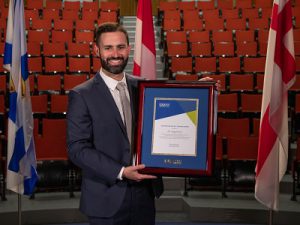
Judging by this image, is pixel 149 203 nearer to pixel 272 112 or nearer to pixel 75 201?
pixel 272 112

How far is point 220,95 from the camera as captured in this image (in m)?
6.85

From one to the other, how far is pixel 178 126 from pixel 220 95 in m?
4.73

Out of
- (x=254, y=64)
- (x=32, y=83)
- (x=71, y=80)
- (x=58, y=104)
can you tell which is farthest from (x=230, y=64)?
(x=32, y=83)

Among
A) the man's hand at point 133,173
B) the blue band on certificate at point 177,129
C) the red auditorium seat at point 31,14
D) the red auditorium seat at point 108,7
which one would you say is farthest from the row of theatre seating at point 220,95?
the man's hand at point 133,173

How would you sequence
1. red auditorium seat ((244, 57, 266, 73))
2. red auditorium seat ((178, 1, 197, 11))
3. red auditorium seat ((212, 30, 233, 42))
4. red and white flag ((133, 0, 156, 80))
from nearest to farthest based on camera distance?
red and white flag ((133, 0, 156, 80)) < red auditorium seat ((244, 57, 266, 73)) < red auditorium seat ((212, 30, 233, 42)) < red auditorium seat ((178, 1, 197, 11))

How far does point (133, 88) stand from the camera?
2.26m

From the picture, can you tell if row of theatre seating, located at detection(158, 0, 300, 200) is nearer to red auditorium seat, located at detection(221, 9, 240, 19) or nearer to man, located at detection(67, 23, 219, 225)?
red auditorium seat, located at detection(221, 9, 240, 19)

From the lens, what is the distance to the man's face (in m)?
2.10

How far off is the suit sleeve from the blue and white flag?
2012mm

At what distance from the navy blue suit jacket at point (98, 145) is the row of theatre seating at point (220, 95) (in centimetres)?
241

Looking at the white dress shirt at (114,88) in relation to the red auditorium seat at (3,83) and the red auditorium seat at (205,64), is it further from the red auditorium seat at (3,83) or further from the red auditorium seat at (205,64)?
the red auditorium seat at (205,64)

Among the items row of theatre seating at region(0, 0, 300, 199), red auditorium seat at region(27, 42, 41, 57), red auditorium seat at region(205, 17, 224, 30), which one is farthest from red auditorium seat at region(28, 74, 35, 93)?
red auditorium seat at region(205, 17, 224, 30)

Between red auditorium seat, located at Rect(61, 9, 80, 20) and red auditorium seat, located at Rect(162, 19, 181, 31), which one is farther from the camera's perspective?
red auditorium seat, located at Rect(61, 9, 80, 20)

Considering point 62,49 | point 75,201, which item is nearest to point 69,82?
point 62,49
